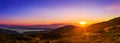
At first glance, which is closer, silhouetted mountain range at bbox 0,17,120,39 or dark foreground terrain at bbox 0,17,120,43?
dark foreground terrain at bbox 0,17,120,43

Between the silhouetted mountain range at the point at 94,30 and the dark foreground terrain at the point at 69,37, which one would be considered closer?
the dark foreground terrain at the point at 69,37

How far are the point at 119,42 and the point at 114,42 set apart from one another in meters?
0.47

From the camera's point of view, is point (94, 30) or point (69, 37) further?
point (94, 30)

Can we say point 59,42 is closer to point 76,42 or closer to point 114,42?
point 76,42

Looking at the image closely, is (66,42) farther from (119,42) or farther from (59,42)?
(119,42)

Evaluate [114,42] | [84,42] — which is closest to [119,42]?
→ [114,42]

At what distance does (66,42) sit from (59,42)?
1.03 metres

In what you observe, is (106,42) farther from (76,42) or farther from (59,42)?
(59,42)

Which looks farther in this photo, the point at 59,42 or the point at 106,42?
the point at 59,42

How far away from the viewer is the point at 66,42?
2408 cm

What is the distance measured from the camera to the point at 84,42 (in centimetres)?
2416

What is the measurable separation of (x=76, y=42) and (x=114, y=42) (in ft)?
11.9

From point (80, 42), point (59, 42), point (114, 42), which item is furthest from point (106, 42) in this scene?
point (59, 42)

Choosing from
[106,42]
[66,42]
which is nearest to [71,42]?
[66,42]
